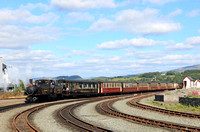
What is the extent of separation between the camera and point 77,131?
40.7ft

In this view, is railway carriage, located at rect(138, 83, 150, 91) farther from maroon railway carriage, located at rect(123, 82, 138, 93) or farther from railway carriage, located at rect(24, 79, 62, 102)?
railway carriage, located at rect(24, 79, 62, 102)

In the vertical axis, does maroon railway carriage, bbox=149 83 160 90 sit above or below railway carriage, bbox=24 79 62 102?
below

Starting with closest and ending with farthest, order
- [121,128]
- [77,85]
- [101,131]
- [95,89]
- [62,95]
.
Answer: [101,131]
[121,128]
[62,95]
[77,85]
[95,89]

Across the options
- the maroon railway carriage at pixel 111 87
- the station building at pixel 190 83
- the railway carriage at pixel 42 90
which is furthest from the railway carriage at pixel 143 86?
the railway carriage at pixel 42 90

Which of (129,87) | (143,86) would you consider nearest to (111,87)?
(129,87)

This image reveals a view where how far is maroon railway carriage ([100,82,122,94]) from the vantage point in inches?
1729

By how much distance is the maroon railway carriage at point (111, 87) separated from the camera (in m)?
43.9

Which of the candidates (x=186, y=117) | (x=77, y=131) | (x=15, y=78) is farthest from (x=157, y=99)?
(x=15, y=78)

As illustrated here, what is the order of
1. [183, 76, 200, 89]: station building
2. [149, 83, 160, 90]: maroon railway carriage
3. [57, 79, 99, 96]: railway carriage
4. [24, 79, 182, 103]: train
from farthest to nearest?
[183, 76, 200, 89]: station building, [149, 83, 160, 90]: maroon railway carriage, [57, 79, 99, 96]: railway carriage, [24, 79, 182, 103]: train

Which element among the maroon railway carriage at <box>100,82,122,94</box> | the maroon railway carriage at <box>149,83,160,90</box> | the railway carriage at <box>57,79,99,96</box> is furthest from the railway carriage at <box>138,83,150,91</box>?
the railway carriage at <box>57,79,99,96</box>

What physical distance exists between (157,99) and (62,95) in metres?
14.6

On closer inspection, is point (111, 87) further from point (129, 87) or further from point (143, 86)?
point (143, 86)

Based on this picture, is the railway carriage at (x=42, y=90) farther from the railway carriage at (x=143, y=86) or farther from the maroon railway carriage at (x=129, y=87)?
the railway carriage at (x=143, y=86)

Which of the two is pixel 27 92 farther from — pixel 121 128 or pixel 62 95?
pixel 121 128
